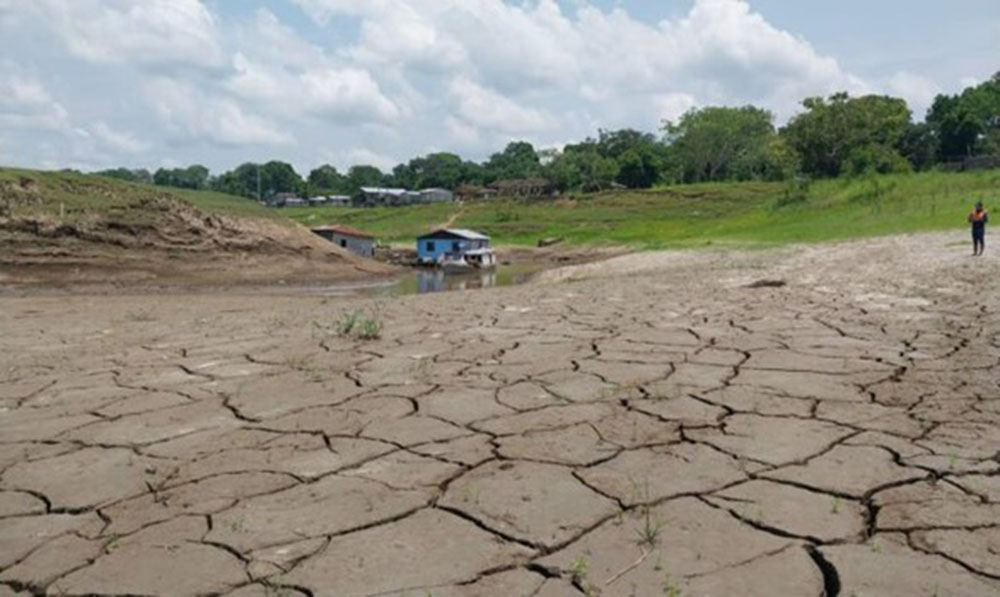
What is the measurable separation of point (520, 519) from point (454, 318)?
500 centimetres

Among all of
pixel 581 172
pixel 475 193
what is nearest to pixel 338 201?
pixel 475 193

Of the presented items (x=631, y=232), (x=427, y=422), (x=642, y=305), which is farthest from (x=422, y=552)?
(x=631, y=232)

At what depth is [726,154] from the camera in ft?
222

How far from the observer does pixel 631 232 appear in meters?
36.6

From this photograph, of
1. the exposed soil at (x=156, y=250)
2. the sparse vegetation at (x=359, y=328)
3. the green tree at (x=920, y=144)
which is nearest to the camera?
the sparse vegetation at (x=359, y=328)

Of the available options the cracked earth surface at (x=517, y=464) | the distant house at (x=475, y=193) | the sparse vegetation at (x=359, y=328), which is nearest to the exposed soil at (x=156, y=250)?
the sparse vegetation at (x=359, y=328)

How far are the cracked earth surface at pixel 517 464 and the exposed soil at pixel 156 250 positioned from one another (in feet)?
42.5

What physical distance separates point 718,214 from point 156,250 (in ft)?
92.5

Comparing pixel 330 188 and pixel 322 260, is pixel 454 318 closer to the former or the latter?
pixel 322 260

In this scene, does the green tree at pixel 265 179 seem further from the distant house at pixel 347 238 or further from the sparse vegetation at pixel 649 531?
the sparse vegetation at pixel 649 531

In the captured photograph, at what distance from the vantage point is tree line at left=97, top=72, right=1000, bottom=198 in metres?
41.5

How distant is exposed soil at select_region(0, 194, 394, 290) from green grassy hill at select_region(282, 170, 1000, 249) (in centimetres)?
1159

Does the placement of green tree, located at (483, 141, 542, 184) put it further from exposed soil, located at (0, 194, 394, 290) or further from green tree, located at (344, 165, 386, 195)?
exposed soil, located at (0, 194, 394, 290)

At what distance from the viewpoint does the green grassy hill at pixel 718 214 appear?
20172mm
